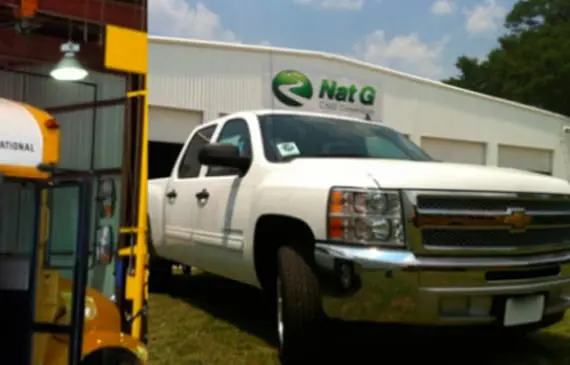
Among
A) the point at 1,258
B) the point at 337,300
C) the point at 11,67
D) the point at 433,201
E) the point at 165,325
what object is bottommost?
the point at 165,325

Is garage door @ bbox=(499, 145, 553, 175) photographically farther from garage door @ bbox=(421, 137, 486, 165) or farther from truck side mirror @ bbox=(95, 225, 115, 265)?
truck side mirror @ bbox=(95, 225, 115, 265)

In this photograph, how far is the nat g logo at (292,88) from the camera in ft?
75.5

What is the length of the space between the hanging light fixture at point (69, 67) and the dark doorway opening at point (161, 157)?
1428 centimetres

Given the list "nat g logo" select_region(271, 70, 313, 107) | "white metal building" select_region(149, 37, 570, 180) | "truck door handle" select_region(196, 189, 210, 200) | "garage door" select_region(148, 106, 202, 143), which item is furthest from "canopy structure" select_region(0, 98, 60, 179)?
"nat g logo" select_region(271, 70, 313, 107)

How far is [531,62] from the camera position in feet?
141

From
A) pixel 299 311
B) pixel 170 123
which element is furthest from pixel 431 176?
pixel 170 123

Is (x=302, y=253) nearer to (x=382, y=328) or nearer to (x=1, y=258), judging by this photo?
(x=382, y=328)

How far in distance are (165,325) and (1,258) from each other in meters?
3.22

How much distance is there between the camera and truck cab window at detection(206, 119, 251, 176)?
234 inches

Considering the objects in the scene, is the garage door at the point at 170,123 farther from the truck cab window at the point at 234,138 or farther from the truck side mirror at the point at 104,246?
the truck side mirror at the point at 104,246

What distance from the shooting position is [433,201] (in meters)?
4.36

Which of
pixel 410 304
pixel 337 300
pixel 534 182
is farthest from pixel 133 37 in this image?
pixel 534 182

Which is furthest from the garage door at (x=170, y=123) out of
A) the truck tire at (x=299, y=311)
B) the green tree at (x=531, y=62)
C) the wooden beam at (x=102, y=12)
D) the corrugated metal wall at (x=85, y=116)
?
the green tree at (x=531, y=62)

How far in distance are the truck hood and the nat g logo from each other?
1816cm
